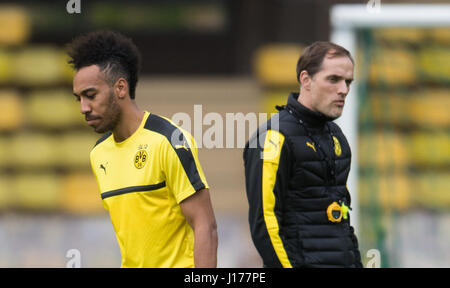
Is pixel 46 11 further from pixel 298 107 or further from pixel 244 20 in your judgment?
pixel 298 107

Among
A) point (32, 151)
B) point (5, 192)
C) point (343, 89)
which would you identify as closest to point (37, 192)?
point (5, 192)

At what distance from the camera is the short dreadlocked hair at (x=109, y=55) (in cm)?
316

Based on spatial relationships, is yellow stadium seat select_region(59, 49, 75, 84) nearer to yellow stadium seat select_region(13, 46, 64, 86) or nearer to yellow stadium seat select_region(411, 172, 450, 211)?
yellow stadium seat select_region(13, 46, 64, 86)

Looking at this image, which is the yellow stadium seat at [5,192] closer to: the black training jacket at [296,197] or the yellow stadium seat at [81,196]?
the yellow stadium seat at [81,196]

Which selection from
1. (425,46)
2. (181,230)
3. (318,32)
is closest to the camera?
(181,230)

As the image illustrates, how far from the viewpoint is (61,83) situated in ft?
28.2

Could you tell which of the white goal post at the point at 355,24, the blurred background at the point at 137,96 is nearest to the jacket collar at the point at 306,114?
the white goal post at the point at 355,24

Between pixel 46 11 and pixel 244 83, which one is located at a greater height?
pixel 46 11

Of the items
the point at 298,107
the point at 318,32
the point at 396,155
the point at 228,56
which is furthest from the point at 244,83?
the point at 298,107

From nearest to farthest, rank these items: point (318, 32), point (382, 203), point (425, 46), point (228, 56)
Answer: point (382, 203), point (425, 46), point (318, 32), point (228, 56)

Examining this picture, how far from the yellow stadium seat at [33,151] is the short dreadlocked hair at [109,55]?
17.6 feet

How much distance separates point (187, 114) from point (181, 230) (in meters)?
5.40

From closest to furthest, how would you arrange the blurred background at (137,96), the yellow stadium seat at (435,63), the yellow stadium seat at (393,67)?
the yellow stadium seat at (393,67), the yellow stadium seat at (435,63), the blurred background at (137,96)

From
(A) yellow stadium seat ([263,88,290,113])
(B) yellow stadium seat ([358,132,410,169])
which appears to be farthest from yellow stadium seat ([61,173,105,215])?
(B) yellow stadium seat ([358,132,410,169])
